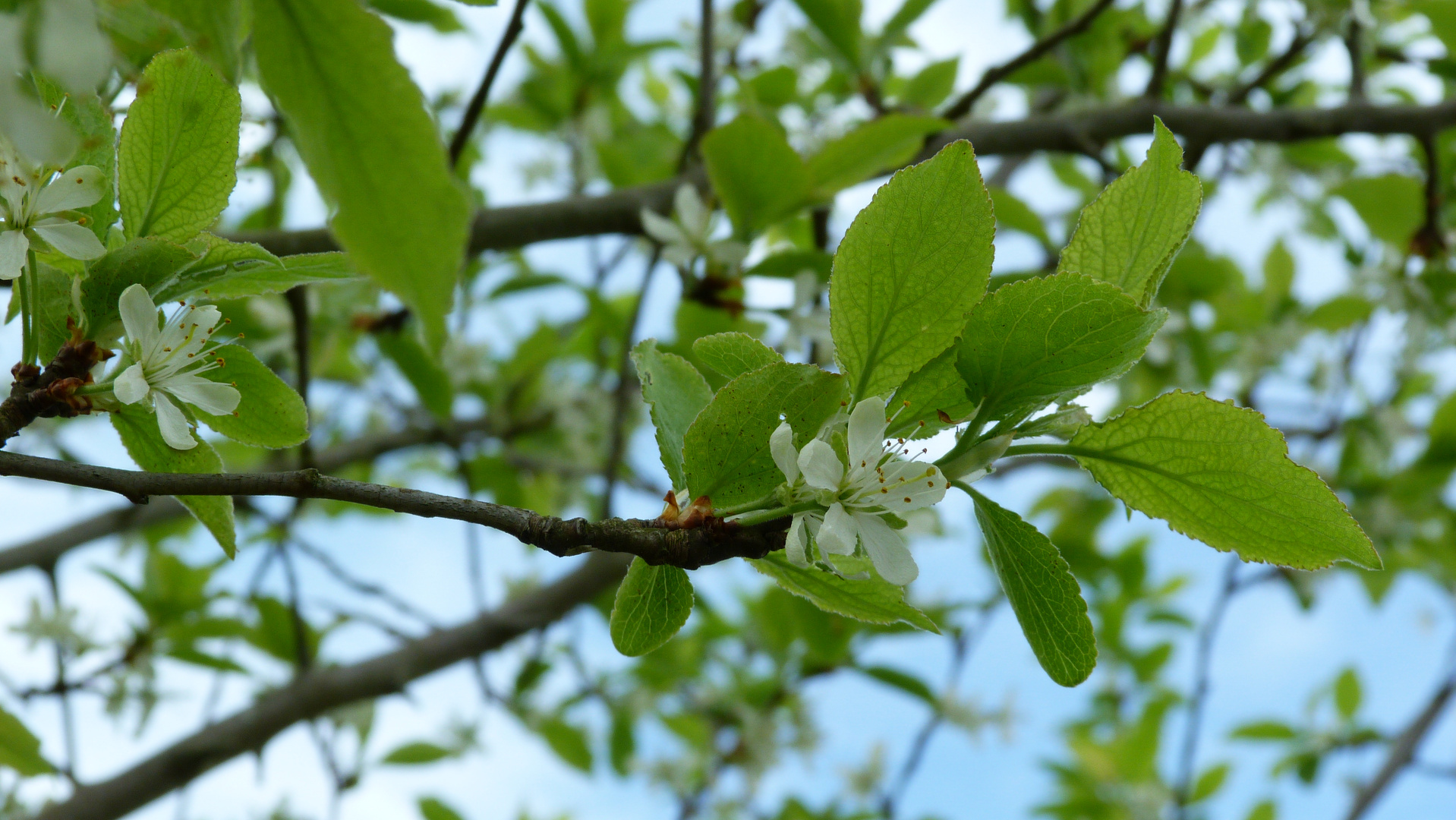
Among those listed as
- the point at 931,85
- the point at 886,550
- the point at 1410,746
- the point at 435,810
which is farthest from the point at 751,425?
the point at 1410,746

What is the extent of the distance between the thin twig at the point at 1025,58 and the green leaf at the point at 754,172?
48 centimetres

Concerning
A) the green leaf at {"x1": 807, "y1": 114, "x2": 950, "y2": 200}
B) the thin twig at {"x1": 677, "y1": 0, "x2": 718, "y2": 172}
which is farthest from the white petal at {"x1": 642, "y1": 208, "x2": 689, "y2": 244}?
the thin twig at {"x1": 677, "y1": 0, "x2": 718, "y2": 172}

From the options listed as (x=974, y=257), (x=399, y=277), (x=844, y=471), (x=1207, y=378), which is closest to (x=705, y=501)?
(x=844, y=471)

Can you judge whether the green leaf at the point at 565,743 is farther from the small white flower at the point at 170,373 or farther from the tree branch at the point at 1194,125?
the small white flower at the point at 170,373

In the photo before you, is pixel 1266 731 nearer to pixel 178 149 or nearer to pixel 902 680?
pixel 902 680

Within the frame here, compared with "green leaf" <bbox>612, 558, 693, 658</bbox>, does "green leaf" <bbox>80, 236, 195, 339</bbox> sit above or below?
above

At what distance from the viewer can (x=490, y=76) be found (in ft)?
4.26

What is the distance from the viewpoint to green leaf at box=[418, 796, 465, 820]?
8.59 ft

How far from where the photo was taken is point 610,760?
3.01 metres

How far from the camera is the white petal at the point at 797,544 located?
27.2 inches

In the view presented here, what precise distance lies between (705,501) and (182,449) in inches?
16.1

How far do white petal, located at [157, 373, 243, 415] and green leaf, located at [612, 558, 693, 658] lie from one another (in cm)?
32

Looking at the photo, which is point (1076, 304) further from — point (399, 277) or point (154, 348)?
point (154, 348)

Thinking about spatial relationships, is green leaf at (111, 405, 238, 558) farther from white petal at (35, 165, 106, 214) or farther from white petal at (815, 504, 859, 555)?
white petal at (815, 504, 859, 555)
